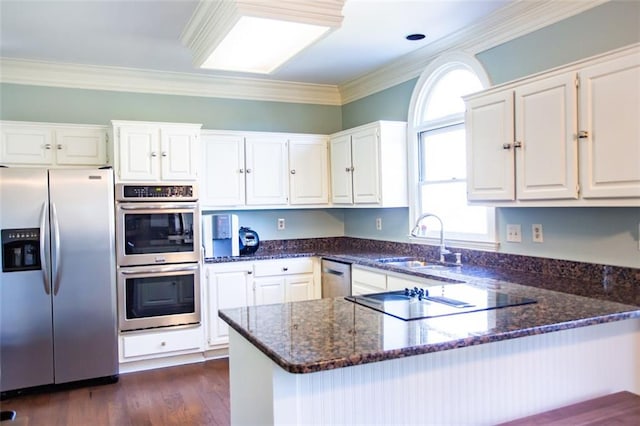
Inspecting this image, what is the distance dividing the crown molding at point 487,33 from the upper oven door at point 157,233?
2.09 metres

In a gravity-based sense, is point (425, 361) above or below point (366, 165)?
below

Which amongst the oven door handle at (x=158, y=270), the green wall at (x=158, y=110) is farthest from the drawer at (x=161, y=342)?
the green wall at (x=158, y=110)

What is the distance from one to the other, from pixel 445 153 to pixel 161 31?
91.7 inches

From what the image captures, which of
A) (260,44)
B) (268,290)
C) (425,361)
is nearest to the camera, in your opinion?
(425,361)

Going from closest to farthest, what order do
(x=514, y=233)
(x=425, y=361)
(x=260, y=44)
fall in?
(x=425, y=361) → (x=260, y=44) → (x=514, y=233)

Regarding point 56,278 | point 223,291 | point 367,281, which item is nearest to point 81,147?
point 56,278

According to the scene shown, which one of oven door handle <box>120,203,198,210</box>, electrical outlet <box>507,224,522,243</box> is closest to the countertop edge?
electrical outlet <box>507,224,522,243</box>

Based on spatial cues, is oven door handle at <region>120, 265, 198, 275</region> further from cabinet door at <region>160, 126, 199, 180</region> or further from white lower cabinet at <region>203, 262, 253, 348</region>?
cabinet door at <region>160, 126, 199, 180</region>

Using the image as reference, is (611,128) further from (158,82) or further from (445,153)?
(158,82)

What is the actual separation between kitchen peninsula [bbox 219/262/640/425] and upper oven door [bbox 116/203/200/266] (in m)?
2.19

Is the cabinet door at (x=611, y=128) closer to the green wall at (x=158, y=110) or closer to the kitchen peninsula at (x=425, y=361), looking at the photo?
the kitchen peninsula at (x=425, y=361)

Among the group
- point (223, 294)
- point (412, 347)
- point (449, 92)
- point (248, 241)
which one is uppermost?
point (449, 92)

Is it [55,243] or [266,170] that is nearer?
[55,243]

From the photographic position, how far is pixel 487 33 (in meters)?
3.42
